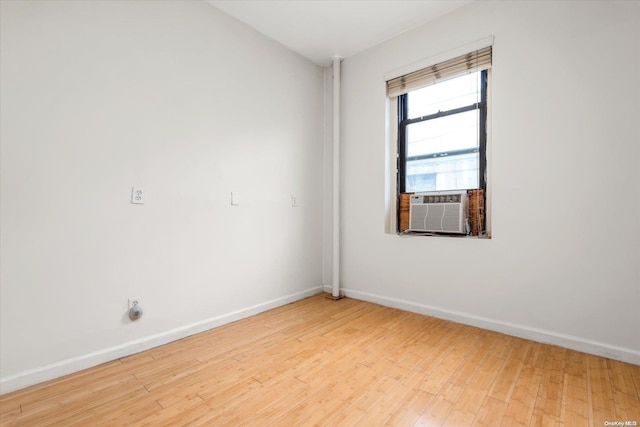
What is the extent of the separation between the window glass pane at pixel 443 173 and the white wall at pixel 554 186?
0.26 m

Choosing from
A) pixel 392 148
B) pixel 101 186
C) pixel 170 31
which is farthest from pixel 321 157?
pixel 101 186

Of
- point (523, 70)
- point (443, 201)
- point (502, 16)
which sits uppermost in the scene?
point (502, 16)

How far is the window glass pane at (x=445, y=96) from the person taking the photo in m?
2.70

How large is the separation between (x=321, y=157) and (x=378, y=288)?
1675mm

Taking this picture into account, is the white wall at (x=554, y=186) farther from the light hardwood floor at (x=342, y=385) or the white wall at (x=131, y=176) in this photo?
the white wall at (x=131, y=176)

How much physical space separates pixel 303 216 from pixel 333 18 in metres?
1.97

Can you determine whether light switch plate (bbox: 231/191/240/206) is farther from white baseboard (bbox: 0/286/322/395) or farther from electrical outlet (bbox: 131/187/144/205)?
white baseboard (bbox: 0/286/322/395)

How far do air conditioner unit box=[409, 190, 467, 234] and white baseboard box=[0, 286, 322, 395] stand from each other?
1750mm

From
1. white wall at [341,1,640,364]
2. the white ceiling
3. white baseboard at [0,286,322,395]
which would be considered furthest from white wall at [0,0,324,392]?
white wall at [341,1,640,364]

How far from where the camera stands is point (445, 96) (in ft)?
9.41

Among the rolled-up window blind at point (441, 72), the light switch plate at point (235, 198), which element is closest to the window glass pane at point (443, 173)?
the rolled-up window blind at point (441, 72)

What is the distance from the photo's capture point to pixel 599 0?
1993 millimetres

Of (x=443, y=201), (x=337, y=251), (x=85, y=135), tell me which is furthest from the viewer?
(x=337, y=251)

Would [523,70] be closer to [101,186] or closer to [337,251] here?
[337,251]
